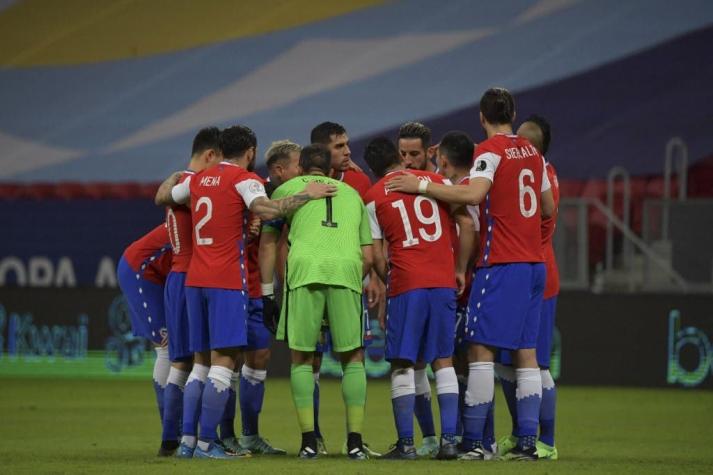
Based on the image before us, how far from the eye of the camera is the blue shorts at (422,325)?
9.46m

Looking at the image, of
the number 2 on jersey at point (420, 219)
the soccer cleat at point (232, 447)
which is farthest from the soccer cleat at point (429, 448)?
the number 2 on jersey at point (420, 219)

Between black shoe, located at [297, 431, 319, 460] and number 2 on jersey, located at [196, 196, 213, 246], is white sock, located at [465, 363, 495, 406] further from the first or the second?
number 2 on jersey, located at [196, 196, 213, 246]

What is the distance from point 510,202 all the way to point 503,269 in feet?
1.52

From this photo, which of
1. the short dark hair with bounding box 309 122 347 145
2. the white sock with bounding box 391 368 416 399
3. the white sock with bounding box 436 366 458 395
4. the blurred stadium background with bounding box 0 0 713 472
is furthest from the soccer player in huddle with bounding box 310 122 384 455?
the blurred stadium background with bounding box 0 0 713 472

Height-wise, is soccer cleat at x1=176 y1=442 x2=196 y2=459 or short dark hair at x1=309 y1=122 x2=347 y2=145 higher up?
short dark hair at x1=309 y1=122 x2=347 y2=145

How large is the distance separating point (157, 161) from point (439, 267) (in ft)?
46.0

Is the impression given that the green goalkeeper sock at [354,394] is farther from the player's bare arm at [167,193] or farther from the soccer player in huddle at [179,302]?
the player's bare arm at [167,193]

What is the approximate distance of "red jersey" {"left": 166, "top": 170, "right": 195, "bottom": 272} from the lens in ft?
32.7

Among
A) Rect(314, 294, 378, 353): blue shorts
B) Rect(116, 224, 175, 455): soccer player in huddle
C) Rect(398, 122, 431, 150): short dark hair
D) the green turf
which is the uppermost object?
Rect(398, 122, 431, 150): short dark hair

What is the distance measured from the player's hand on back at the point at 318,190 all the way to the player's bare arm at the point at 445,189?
434mm

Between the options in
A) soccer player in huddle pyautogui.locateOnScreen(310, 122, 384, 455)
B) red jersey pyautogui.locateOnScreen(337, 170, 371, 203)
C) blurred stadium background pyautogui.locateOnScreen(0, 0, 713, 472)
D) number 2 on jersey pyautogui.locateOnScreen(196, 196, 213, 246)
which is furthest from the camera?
blurred stadium background pyautogui.locateOnScreen(0, 0, 713, 472)

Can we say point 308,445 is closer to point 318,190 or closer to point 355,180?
point 318,190

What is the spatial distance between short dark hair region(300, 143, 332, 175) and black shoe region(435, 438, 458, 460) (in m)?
2.04

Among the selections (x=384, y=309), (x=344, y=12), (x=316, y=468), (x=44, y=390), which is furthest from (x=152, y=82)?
(x=316, y=468)
